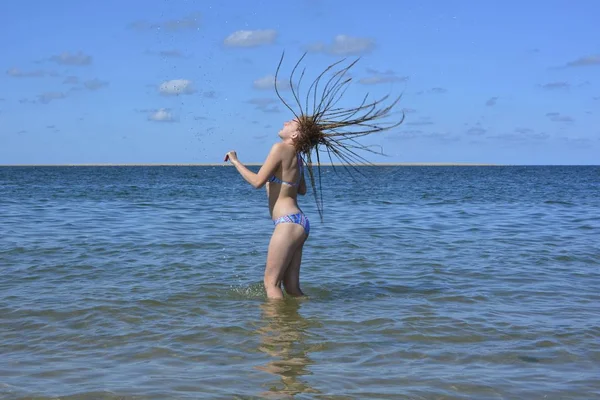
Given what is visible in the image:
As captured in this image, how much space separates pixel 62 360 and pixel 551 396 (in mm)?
3455

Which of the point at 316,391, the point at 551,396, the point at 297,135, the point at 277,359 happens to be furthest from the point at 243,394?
the point at 297,135

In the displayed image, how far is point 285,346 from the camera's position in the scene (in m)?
5.27

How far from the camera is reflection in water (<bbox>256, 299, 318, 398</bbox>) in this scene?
4285 millimetres

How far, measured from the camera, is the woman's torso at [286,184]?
20.8 ft

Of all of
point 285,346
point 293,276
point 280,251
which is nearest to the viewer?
point 285,346

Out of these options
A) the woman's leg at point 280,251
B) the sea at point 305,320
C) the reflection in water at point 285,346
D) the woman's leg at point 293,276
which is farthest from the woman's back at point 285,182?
Answer: the reflection in water at point 285,346

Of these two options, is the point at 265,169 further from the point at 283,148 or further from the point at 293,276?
the point at 293,276

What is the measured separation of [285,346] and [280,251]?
4.27 ft

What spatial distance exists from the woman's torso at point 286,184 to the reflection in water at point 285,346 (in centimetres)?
94

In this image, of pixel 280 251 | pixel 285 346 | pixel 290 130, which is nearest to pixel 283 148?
pixel 290 130

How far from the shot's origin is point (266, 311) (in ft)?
21.2

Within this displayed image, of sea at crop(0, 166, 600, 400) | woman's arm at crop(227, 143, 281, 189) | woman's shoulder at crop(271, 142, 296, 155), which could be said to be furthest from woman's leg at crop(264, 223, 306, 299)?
woman's shoulder at crop(271, 142, 296, 155)

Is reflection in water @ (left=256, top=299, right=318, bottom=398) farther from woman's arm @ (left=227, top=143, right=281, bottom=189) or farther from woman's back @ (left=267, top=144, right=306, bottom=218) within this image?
woman's arm @ (left=227, top=143, right=281, bottom=189)

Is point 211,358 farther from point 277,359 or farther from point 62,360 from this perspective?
point 62,360
